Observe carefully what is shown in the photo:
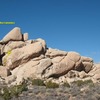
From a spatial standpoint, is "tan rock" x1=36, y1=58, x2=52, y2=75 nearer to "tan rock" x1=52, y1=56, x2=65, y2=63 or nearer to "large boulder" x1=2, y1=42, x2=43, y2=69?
"tan rock" x1=52, y1=56, x2=65, y2=63

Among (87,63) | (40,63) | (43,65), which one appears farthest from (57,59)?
(87,63)

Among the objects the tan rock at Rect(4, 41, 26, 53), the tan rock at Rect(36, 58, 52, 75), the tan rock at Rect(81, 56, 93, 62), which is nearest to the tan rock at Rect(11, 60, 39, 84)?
the tan rock at Rect(36, 58, 52, 75)

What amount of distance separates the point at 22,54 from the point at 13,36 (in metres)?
6.99

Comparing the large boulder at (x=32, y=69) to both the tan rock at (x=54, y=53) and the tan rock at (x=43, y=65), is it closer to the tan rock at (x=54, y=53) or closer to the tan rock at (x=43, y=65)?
the tan rock at (x=43, y=65)

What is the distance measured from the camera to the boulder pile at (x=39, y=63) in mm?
53469

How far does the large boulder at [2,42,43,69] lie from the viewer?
184 feet

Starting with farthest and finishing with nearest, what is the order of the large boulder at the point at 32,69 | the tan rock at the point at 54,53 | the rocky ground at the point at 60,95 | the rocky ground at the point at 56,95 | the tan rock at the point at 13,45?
the tan rock at the point at 13,45
the tan rock at the point at 54,53
the large boulder at the point at 32,69
the rocky ground at the point at 60,95
the rocky ground at the point at 56,95

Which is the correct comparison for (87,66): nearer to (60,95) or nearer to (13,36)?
(13,36)

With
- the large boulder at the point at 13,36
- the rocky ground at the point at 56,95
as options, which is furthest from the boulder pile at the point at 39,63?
the rocky ground at the point at 56,95

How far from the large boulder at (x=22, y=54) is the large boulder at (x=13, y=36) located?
491 cm

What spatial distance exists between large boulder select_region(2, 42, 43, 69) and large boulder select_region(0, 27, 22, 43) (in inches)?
193

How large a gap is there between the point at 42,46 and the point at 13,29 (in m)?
8.77

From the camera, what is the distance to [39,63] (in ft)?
178

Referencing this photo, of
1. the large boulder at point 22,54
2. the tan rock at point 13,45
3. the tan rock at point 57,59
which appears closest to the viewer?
the tan rock at point 57,59
